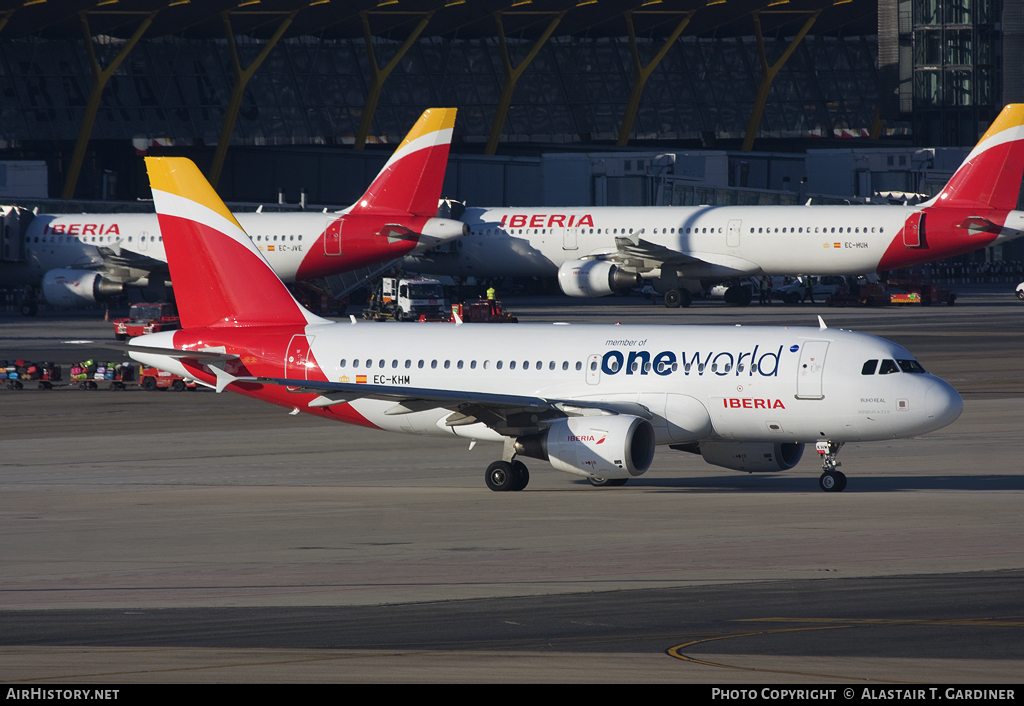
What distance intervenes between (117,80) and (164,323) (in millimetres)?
69964

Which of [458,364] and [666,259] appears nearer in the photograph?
[458,364]

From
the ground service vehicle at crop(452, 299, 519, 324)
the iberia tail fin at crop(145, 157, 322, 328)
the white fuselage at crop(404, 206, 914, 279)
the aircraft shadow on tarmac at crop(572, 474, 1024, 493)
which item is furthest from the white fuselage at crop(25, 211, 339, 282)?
the aircraft shadow on tarmac at crop(572, 474, 1024, 493)

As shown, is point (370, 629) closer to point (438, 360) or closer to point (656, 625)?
point (656, 625)

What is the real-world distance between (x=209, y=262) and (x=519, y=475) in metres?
9.05

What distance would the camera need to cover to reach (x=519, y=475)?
29.6m

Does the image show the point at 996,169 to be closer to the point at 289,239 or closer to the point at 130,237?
the point at 289,239

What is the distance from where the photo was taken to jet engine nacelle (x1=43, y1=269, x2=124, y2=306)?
77.9 meters

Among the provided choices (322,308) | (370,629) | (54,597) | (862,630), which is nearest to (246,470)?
(54,597)

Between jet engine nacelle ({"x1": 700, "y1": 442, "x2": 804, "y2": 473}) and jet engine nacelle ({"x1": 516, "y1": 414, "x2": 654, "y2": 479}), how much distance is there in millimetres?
2470

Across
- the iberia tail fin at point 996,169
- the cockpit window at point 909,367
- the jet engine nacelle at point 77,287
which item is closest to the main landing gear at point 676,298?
the iberia tail fin at point 996,169

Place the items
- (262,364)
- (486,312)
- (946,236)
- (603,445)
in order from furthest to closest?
(946,236)
(486,312)
(262,364)
(603,445)

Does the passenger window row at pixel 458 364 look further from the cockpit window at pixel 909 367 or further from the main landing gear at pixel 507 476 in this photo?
the cockpit window at pixel 909 367

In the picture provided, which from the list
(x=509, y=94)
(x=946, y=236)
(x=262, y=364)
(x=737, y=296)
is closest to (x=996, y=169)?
(x=946, y=236)

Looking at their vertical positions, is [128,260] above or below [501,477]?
above
